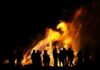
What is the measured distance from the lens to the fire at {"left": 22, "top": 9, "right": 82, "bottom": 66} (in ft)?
91.4

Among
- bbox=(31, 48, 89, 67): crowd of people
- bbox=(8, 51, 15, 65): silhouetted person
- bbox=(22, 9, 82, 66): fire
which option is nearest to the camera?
bbox=(31, 48, 89, 67): crowd of people

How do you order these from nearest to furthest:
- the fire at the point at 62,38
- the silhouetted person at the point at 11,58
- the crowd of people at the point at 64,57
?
1. the crowd of people at the point at 64,57
2. the silhouetted person at the point at 11,58
3. the fire at the point at 62,38

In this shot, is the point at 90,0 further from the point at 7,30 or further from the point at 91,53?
the point at 7,30

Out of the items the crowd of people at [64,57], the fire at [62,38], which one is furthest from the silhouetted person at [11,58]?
the crowd of people at [64,57]

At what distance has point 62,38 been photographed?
28.5 m

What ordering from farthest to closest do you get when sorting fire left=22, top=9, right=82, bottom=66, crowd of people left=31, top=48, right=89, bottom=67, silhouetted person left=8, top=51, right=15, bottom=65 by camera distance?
fire left=22, top=9, right=82, bottom=66
silhouetted person left=8, top=51, right=15, bottom=65
crowd of people left=31, top=48, right=89, bottom=67

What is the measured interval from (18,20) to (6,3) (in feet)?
5.26

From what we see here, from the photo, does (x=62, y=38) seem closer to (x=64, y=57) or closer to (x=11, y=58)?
(x=11, y=58)

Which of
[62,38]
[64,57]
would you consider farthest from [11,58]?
[64,57]

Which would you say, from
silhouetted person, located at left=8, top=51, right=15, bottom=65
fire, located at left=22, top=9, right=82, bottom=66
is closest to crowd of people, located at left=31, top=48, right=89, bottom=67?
fire, located at left=22, top=9, right=82, bottom=66

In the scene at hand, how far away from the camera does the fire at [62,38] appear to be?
2786cm

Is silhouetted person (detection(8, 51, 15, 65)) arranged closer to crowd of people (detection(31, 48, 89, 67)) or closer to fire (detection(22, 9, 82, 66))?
fire (detection(22, 9, 82, 66))

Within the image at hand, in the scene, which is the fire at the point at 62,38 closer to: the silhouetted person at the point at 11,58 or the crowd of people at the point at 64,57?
the silhouetted person at the point at 11,58

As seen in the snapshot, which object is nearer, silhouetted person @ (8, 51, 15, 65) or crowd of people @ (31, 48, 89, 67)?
crowd of people @ (31, 48, 89, 67)
